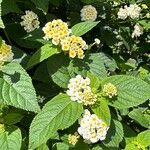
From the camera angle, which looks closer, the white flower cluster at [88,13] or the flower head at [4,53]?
the flower head at [4,53]

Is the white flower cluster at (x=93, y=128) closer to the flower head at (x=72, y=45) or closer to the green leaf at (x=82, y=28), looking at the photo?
the flower head at (x=72, y=45)

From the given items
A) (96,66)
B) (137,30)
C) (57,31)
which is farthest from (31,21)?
(137,30)

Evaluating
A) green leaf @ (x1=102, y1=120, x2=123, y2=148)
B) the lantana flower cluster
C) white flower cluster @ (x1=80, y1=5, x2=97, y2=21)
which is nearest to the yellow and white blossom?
white flower cluster @ (x1=80, y1=5, x2=97, y2=21)

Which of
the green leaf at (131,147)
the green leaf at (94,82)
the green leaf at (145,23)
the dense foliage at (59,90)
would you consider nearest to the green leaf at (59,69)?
the dense foliage at (59,90)

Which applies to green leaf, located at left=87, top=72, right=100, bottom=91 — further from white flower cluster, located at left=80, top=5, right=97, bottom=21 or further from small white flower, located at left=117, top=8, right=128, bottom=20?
small white flower, located at left=117, top=8, right=128, bottom=20

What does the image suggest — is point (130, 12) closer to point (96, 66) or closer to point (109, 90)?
point (96, 66)

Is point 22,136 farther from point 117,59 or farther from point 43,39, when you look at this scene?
point 117,59

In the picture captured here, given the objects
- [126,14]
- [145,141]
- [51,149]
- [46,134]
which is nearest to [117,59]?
[126,14]
